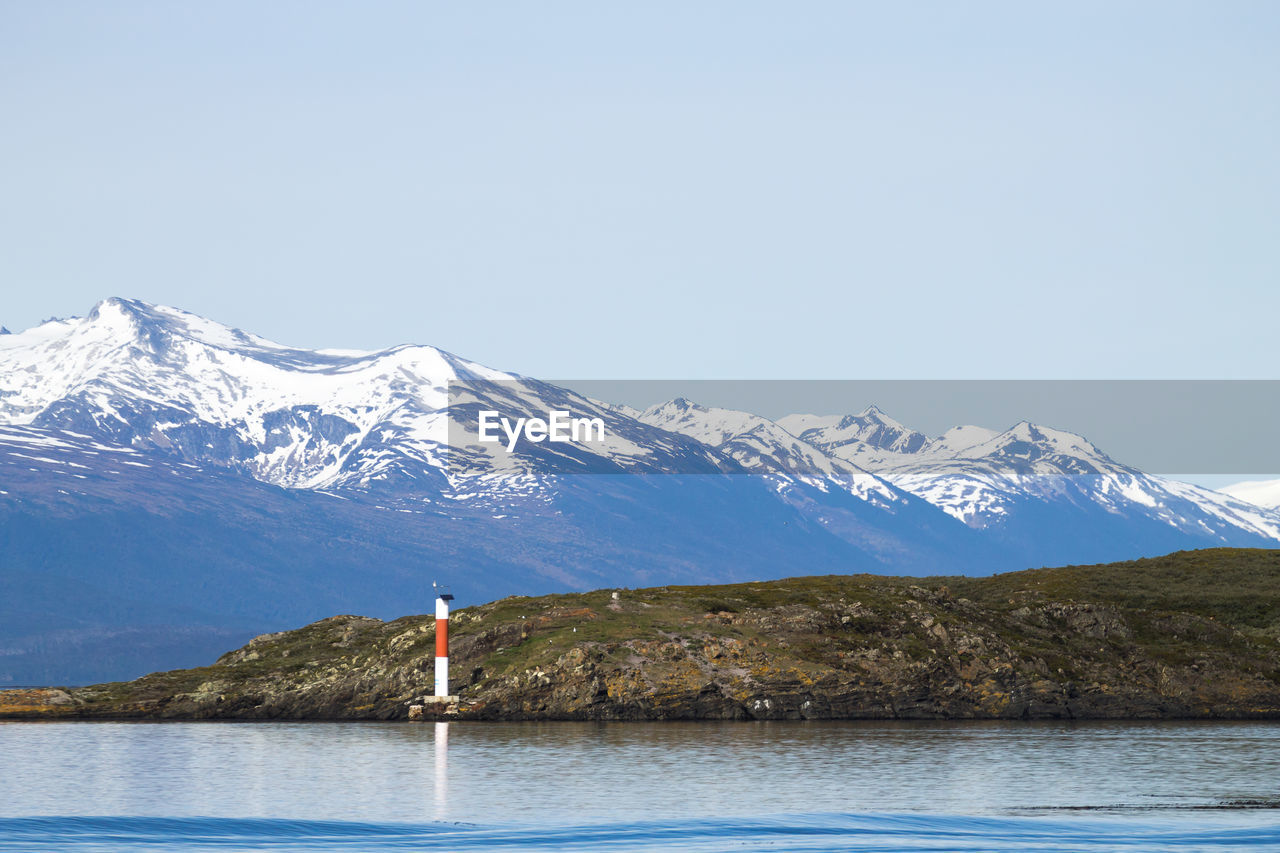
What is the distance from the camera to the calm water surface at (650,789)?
237ft

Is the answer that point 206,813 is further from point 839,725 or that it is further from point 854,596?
point 854,596

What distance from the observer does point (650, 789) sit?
86.9m

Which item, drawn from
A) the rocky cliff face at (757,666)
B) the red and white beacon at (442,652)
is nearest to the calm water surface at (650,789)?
the rocky cliff face at (757,666)

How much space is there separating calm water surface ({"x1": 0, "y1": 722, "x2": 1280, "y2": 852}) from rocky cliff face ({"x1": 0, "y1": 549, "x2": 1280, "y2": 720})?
1001 centimetres

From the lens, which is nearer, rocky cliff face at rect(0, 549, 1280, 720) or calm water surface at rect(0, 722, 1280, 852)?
calm water surface at rect(0, 722, 1280, 852)

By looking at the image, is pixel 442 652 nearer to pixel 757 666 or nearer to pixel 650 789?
pixel 757 666

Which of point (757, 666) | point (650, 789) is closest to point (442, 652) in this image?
point (757, 666)

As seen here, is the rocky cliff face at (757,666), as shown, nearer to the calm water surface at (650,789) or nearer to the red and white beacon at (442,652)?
the red and white beacon at (442,652)

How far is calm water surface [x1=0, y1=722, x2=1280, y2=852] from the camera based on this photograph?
237 feet

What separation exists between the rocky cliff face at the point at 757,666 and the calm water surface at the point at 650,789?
32.8 ft

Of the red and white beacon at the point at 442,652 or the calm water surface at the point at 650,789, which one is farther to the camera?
the red and white beacon at the point at 442,652

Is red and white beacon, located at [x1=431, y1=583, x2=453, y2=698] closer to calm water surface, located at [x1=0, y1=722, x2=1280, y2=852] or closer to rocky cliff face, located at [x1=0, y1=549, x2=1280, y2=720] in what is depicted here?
rocky cliff face, located at [x1=0, y1=549, x2=1280, y2=720]

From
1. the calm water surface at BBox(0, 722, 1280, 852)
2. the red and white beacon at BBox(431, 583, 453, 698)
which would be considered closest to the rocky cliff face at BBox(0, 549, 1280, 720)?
the red and white beacon at BBox(431, 583, 453, 698)

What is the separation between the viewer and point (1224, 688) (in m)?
151
